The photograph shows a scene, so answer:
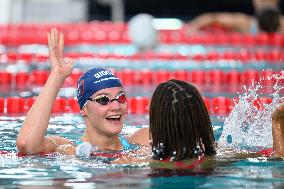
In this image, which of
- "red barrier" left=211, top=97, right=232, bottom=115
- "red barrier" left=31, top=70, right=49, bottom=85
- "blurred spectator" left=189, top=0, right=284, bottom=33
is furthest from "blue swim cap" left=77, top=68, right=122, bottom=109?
"blurred spectator" left=189, top=0, right=284, bottom=33

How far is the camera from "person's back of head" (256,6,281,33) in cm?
1080

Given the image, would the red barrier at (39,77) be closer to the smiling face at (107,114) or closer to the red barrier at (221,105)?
the red barrier at (221,105)

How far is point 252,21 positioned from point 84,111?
7404mm

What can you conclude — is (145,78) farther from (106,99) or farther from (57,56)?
(57,56)

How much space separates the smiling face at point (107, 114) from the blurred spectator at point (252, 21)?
5.72 meters

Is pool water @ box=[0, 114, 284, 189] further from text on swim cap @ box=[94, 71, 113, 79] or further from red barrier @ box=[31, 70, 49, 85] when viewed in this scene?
red barrier @ box=[31, 70, 49, 85]

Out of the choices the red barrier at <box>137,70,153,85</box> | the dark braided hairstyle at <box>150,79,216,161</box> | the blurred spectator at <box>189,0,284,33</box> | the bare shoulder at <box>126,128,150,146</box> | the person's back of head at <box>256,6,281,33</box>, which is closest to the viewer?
the dark braided hairstyle at <box>150,79,216,161</box>

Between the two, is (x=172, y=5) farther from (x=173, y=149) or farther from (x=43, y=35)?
(x=173, y=149)

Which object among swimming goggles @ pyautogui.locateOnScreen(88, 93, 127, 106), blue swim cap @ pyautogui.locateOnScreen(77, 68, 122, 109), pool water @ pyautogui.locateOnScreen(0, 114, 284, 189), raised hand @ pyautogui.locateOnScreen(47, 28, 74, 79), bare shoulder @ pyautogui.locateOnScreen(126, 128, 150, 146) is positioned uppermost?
raised hand @ pyautogui.locateOnScreen(47, 28, 74, 79)

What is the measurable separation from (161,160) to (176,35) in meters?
8.26

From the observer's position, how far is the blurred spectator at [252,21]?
10480 mm

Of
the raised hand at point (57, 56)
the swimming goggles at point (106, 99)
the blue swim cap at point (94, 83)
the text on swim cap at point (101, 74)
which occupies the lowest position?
the swimming goggles at point (106, 99)

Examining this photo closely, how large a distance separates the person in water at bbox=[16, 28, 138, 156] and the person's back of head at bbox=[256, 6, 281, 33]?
6.41 m

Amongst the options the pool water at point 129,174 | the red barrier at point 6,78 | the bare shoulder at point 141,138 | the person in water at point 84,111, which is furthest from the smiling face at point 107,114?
the red barrier at point 6,78
